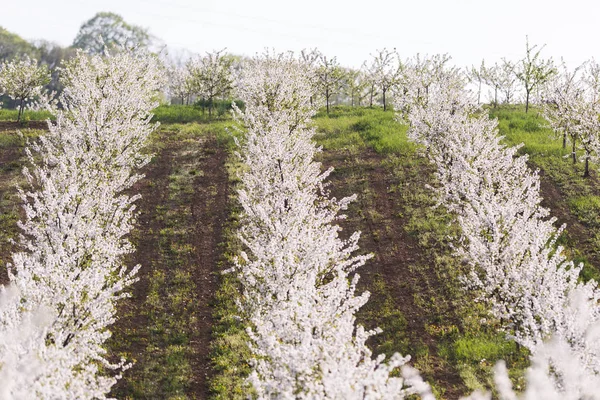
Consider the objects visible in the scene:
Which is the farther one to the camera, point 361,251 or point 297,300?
point 361,251

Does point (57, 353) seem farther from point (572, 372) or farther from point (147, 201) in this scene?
point (147, 201)

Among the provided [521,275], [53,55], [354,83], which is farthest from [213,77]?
[53,55]

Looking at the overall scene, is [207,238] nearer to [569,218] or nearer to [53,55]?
[569,218]

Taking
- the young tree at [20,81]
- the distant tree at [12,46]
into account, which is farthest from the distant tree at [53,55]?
the young tree at [20,81]

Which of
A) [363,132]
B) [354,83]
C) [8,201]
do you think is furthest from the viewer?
[354,83]

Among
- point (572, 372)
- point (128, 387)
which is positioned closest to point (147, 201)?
point (128, 387)

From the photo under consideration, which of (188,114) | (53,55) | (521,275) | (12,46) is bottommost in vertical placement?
(521,275)
